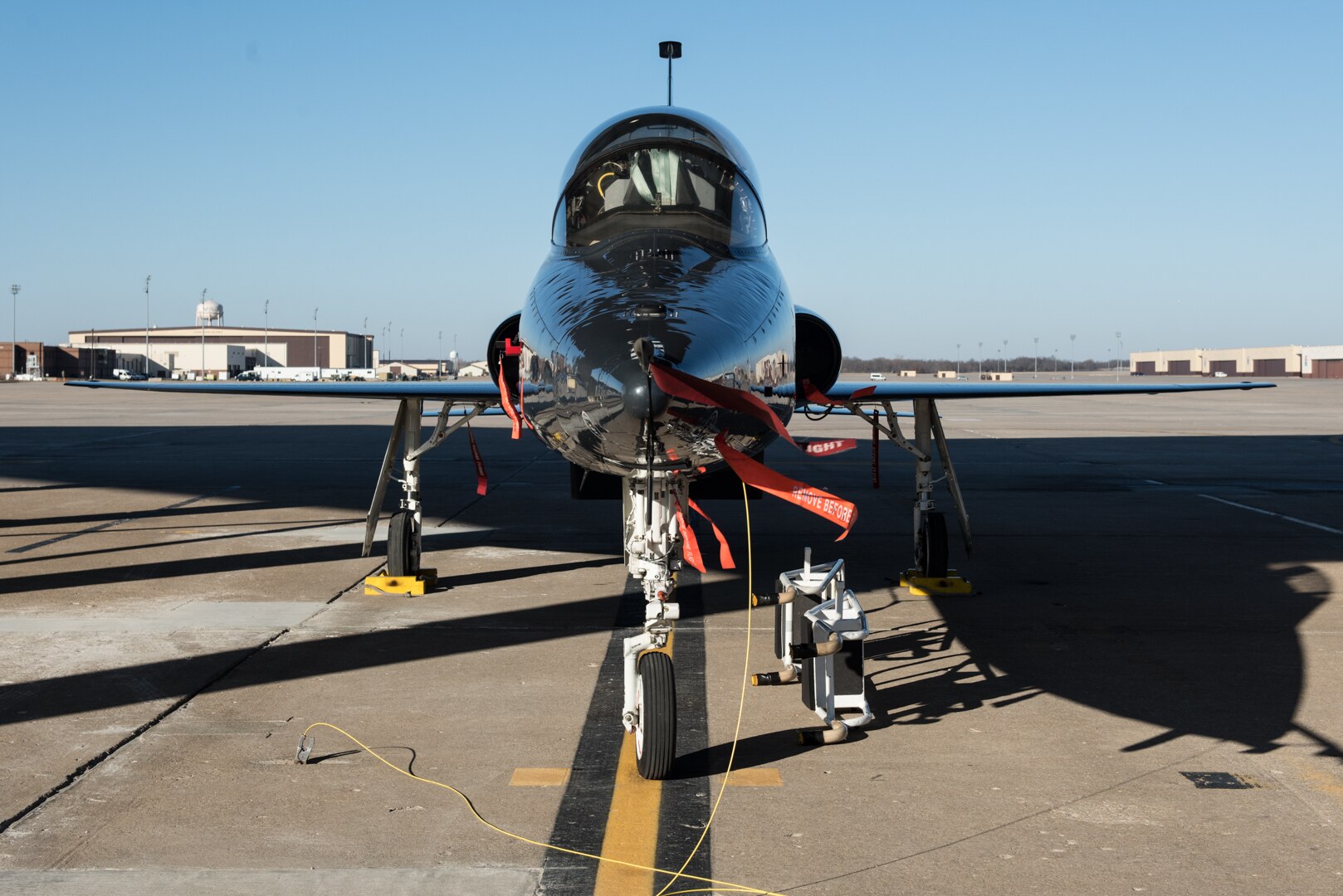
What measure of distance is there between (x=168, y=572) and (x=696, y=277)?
23.4 ft

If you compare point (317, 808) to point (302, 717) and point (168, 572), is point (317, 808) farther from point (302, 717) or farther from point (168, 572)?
point (168, 572)

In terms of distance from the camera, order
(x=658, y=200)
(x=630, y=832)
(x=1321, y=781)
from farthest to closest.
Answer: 1. (x=658, y=200)
2. (x=1321, y=781)
3. (x=630, y=832)

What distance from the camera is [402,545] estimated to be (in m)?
10.4

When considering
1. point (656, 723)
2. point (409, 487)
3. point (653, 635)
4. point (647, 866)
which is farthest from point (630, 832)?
point (409, 487)

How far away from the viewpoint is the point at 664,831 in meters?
4.86

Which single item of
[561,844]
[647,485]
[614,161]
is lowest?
[561,844]

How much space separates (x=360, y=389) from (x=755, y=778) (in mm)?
6683

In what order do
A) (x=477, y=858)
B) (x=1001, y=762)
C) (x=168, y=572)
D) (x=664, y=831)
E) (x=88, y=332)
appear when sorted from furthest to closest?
(x=88, y=332) < (x=168, y=572) < (x=1001, y=762) < (x=664, y=831) < (x=477, y=858)

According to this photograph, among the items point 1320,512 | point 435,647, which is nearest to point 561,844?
point 435,647

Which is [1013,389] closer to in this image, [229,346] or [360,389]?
[360,389]

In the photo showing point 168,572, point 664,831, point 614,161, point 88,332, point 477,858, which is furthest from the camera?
point 88,332

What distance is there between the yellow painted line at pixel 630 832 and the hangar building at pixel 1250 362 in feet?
510

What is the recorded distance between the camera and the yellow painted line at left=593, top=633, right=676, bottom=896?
4348mm

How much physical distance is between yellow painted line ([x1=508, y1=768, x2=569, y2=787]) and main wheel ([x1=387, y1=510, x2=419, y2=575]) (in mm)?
5066
